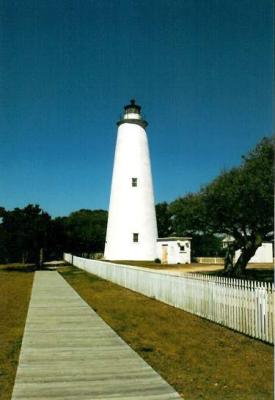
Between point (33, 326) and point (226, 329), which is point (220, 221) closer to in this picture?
point (226, 329)

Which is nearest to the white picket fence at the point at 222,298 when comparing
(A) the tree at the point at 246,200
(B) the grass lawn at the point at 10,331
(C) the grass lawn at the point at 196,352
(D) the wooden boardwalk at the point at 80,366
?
(C) the grass lawn at the point at 196,352

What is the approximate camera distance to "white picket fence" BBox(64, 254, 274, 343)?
820 centimetres

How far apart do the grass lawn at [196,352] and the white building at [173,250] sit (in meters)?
25.5

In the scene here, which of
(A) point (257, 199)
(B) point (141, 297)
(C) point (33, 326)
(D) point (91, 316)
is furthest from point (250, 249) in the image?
(C) point (33, 326)

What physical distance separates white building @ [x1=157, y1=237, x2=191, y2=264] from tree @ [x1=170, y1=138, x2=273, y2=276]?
48.3 feet

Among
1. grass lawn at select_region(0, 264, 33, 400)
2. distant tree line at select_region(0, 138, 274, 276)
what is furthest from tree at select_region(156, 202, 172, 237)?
grass lawn at select_region(0, 264, 33, 400)

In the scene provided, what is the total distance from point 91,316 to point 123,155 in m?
27.9

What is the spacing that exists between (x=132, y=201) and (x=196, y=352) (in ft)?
99.1

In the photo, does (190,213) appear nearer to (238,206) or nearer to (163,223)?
(238,206)

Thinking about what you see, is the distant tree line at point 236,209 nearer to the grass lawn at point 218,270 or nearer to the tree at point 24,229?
the tree at point 24,229

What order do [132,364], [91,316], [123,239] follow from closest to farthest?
1. [132,364]
2. [91,316]
3. [123,239]

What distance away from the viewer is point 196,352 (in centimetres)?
729

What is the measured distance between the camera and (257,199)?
19.0m

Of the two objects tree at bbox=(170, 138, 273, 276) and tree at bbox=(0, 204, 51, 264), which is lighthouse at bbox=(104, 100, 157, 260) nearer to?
tree at bbox=(0, 204, 51, 264)
